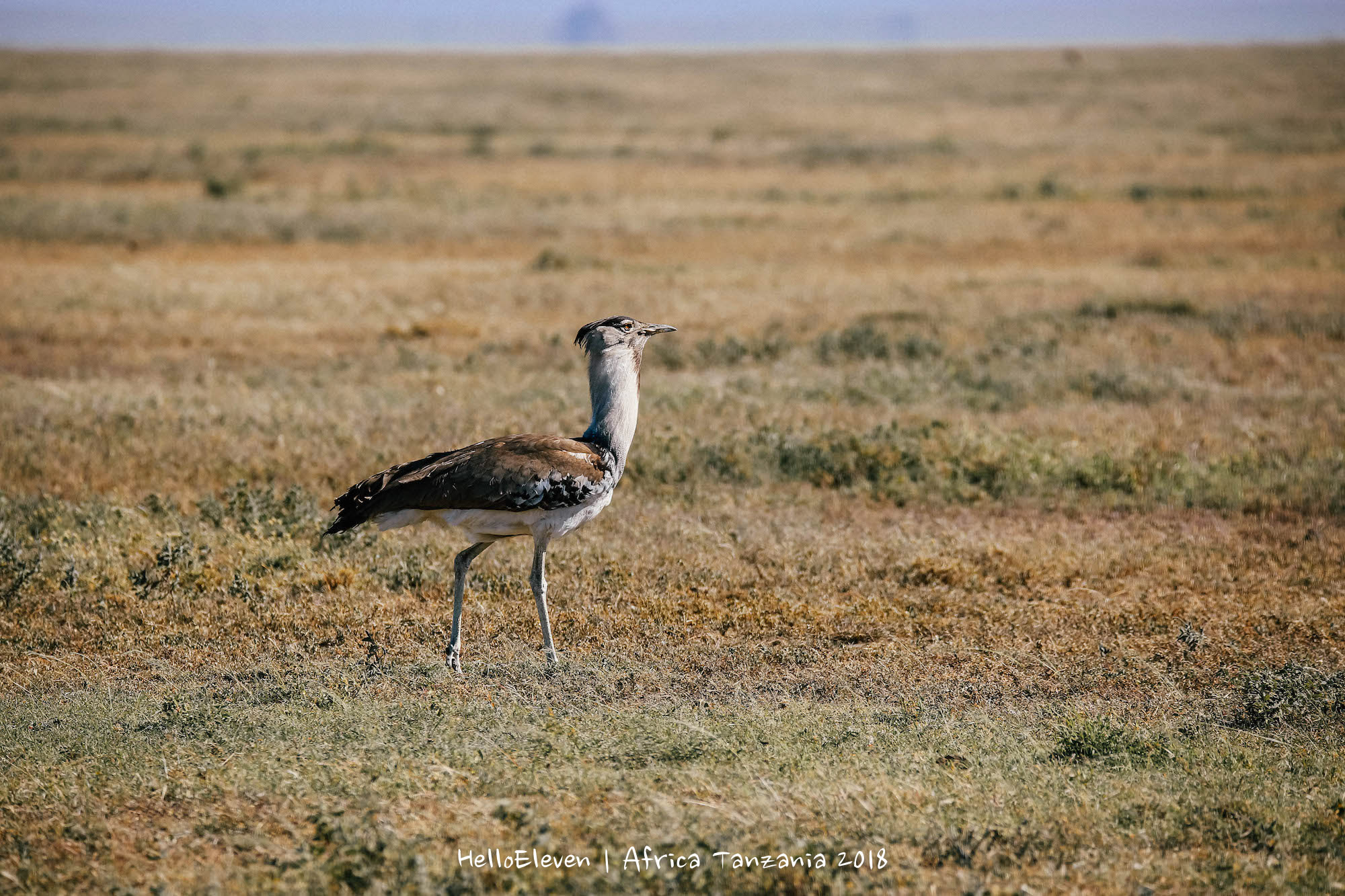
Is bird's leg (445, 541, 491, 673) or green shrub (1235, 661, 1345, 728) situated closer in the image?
green shrub (1235, 661, 1345, 728)

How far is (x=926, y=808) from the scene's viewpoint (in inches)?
198

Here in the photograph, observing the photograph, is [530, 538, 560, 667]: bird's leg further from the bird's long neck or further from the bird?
the bird's long neck

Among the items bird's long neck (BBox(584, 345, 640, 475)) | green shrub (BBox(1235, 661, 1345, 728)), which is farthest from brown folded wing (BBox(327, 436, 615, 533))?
green shrub (BBox(1235, 661, 1345, 728))

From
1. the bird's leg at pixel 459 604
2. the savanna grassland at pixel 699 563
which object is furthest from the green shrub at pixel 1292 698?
the bird's leg at pixel 459 604

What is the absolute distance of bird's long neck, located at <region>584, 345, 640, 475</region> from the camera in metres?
7.20

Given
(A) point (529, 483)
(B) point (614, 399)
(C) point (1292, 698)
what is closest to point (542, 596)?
(A) point (529, 483)

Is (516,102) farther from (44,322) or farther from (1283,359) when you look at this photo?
(1283,359)

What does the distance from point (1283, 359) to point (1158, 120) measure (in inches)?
1683

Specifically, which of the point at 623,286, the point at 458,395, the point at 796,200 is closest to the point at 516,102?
the point at 796,200

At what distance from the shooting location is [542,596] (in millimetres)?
7164

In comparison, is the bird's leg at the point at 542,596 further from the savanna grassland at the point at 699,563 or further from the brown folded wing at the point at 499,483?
the brown folded wing at the point at 499,483

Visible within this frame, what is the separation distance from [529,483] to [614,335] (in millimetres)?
1062

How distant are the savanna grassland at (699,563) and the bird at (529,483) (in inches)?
29.7

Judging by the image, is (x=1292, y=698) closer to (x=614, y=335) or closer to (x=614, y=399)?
(x=614, y=399)
